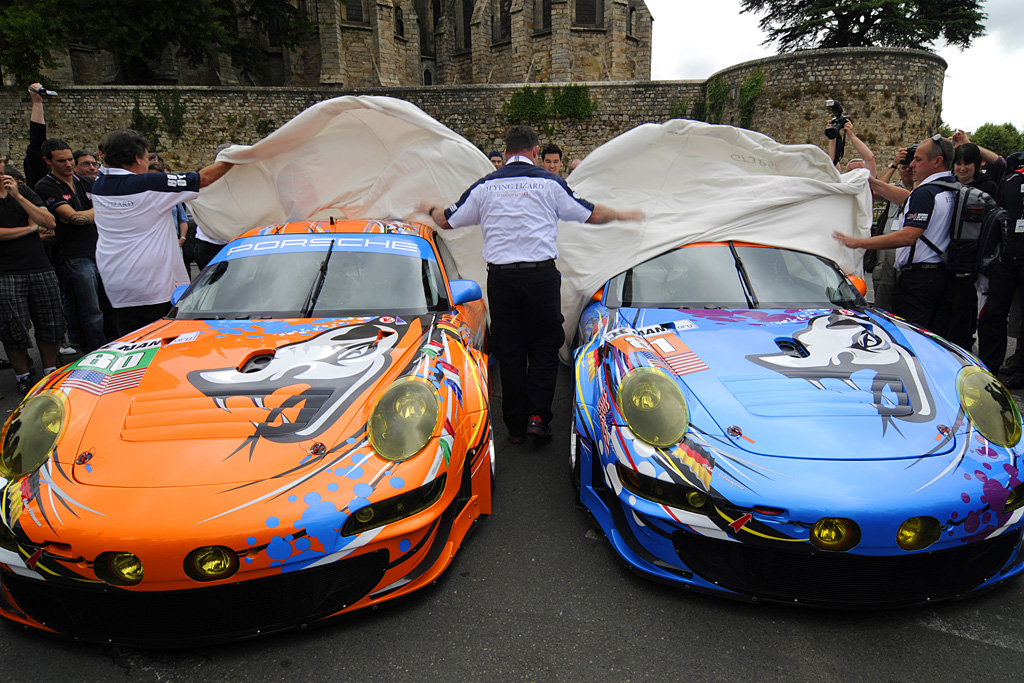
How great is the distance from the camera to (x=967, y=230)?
3955 mm

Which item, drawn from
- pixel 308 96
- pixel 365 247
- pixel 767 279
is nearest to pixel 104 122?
pixel 308 96

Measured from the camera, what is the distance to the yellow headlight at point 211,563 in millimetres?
1702

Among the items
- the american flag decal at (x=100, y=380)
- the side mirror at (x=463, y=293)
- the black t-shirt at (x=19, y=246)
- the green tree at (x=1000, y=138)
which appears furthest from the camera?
the green tree at (x=1000, y=138)

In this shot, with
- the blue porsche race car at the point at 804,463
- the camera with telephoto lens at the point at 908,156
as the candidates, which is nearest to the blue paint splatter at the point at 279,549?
the blue porsche race car at the point at 804,463

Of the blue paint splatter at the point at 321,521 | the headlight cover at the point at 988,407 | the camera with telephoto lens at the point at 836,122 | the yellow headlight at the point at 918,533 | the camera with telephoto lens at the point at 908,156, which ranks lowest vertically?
the yellow headlight at the point at 918,533

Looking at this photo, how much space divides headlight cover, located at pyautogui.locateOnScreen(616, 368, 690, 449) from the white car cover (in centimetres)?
169

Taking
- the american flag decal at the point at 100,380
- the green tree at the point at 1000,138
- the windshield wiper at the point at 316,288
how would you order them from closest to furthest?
the american flag decal at the point at 100,380, the windshield wiper at the point at 316,288, the green tree at the point at 1000,138

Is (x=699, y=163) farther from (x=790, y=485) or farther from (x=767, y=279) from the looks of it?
(x=790, y=485)

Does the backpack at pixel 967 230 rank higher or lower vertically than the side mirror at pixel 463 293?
higher

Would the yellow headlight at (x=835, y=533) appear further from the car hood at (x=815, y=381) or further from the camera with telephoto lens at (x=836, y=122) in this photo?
the camera with telephoto lens at (x=836, y=122)

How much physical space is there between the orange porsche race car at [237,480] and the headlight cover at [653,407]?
664 mm

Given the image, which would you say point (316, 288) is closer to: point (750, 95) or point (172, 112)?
point (750, 95)

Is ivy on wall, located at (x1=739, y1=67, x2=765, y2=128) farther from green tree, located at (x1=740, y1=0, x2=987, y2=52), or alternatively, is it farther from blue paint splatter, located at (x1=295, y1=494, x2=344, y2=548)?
blue paint splatter, located at (x1=295, y1=494, x2=344, y2=548)

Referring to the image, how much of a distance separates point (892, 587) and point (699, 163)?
3.59 meters
